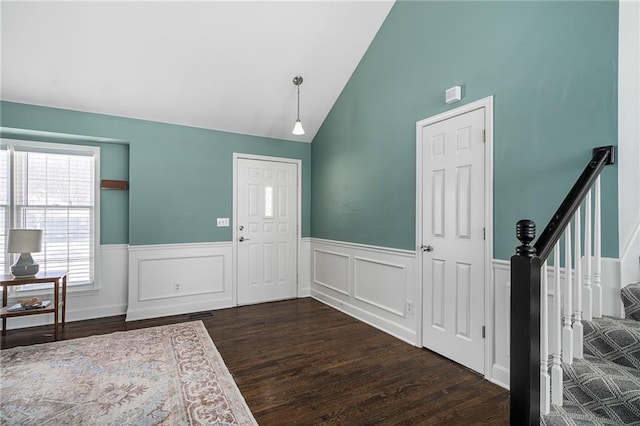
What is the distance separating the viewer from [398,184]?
11.1 ft

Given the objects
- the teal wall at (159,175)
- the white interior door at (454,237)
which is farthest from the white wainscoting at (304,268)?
the white interior door at (454,237)

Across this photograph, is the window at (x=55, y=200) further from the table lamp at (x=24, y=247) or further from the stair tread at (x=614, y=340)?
the stair tread at (x=614, y=340)

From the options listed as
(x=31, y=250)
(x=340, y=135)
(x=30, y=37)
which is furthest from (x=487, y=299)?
(x=30, y=37)

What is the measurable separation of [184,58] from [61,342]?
10.4 ft

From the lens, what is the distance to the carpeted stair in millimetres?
1347

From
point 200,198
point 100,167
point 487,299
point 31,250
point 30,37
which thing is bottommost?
point 487,299

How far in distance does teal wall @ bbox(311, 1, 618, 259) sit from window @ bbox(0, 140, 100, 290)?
10.9ft

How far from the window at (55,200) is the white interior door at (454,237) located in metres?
3.99

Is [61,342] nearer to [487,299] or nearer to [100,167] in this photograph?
[100,167]

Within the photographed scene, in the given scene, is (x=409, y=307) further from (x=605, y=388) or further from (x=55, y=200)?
(x=55, y=200)

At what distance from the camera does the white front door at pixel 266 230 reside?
4625mm

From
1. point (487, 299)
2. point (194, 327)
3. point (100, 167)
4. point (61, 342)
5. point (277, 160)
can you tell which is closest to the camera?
point (487, 299)

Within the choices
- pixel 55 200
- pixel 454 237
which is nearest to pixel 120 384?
pixel 55 200

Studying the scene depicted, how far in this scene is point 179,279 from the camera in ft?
13.9
